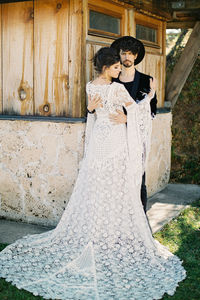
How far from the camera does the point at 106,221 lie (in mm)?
4234

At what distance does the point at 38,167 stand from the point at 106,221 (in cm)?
134

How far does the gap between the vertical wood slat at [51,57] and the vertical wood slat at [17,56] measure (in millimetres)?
101

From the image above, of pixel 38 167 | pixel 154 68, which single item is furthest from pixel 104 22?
pixel 38 167

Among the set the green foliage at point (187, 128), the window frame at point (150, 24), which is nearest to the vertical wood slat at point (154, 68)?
the window frame at point (150, 24)

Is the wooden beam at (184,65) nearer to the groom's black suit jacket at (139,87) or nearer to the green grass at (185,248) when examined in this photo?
the green grass at (185,248)

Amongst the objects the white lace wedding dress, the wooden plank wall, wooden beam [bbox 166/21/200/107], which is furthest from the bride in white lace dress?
wooden beam [bbox 166/21/200/107]

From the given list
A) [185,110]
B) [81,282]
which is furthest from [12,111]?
[185,110]

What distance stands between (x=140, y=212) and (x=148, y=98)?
118 centimetres

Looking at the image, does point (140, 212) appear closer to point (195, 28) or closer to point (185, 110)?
point (195, 28)

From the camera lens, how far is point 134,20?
5.79m

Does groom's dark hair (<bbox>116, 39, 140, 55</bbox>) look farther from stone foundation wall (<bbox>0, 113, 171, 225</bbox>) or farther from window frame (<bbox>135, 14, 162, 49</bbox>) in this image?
window frame (<bbox>135, 14, 162, 49</bbox>)

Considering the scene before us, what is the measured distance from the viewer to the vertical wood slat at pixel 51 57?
16.0 ft

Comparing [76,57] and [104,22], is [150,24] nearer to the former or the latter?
[104,22]

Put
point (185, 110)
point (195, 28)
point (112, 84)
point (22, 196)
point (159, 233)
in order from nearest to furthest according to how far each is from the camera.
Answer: point (112, 84)
point (159, 233)
point (22, 196)
point (195, 28)
point (185, 110)
